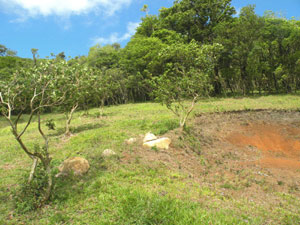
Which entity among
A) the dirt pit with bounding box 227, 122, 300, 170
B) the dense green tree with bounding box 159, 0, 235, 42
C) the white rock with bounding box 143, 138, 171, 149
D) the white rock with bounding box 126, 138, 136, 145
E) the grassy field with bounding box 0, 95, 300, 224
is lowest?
the dirt pit with bounding box 227, 122, 300, 170

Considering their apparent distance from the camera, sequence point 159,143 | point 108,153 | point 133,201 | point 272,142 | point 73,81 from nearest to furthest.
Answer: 1. point 133,201
2. point 108,153
3. point 159,143
4. point 73,81
5. point 272,142

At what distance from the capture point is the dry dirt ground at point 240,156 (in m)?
7.32

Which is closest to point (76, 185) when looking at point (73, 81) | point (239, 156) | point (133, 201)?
point (133, 201)

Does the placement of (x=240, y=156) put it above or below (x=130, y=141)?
below

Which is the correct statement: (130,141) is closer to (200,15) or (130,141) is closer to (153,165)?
(153,165)

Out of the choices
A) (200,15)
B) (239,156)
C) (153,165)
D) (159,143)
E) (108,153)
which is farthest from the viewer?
(200,15)

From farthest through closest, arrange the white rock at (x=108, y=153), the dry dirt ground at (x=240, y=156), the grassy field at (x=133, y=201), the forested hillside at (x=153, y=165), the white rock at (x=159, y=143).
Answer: the white rock at (x=159, y=143) → the white rock at (x=108, y=153) → the dry dirt ground at (x=240, y=156) → the forested hillside at (x=153, y=165) → the grassy field at (x=133, y=201)

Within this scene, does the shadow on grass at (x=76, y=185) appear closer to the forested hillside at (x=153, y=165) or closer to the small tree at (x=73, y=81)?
the forested hillside at (x=153, y=165)

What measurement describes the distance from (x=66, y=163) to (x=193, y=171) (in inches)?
211

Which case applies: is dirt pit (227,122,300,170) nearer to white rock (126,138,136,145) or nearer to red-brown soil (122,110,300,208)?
red-brown soil (122,110,300,208)

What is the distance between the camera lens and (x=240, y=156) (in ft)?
35.4

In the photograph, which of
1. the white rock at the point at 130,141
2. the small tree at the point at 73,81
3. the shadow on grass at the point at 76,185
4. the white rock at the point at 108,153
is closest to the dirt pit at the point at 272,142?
the white rock at the point at 130,141

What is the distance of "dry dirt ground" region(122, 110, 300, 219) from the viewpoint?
7.32 meters

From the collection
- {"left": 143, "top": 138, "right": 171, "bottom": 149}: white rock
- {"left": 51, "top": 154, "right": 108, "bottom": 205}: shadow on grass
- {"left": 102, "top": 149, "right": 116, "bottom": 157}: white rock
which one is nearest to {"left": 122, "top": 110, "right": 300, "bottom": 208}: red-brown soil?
{"left": 143, "top": 138, "right": 171, "bottom": 149}: white rock
